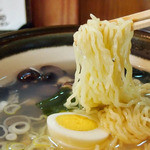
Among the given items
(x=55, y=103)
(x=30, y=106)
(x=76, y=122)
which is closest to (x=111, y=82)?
(x=76, y=122)

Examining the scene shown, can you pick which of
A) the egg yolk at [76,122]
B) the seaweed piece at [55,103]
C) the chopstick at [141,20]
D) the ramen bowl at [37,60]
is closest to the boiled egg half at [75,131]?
the egg yolk at [76,122]

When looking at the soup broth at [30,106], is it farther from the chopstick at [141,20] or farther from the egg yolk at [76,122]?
the chopstick at [141,20]

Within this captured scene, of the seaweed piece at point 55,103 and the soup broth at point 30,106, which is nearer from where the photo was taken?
the soup broth at point 30,106

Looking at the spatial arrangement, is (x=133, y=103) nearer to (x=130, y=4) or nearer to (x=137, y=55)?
(x=137, y=55)

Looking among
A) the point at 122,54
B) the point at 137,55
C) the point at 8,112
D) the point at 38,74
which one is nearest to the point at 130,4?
the point at 137,55

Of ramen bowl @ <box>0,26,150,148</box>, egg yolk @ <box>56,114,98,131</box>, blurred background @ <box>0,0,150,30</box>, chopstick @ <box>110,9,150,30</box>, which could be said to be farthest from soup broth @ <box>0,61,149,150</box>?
blurred background @ <box>0,0,150,30</box>

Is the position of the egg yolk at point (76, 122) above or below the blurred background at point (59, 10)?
below
